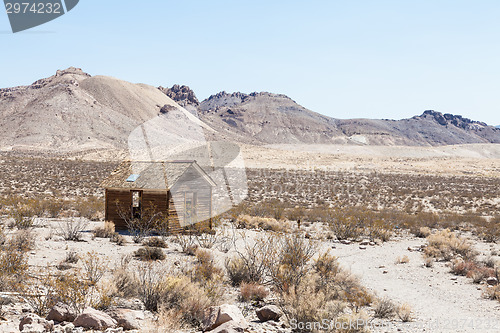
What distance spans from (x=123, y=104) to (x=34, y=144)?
131 ft

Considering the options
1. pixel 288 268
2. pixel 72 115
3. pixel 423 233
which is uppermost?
pixel 72 115

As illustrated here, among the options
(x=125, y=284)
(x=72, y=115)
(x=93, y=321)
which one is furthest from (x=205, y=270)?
(x=72, y=115)

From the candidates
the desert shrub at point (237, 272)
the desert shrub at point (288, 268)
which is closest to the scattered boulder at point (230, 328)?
the desert shrub at point (288, 268)

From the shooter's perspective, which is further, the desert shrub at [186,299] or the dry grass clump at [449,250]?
the dry grass clump at [449,250]

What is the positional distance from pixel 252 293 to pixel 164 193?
307 inches

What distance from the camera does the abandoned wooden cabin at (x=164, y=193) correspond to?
613 inches

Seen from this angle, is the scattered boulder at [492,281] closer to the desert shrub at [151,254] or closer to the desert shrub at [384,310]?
the desert shrub at [384,310]

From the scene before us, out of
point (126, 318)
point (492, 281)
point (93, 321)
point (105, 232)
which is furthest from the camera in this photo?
point (105, 232)

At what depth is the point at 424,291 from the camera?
1042 centimetres

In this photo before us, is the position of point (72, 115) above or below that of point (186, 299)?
above

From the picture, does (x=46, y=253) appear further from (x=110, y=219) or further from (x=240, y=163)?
(x=240, y=163)

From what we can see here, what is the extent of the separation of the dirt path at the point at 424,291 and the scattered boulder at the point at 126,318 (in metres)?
4.36

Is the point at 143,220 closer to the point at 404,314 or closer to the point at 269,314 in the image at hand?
the point at 269,314

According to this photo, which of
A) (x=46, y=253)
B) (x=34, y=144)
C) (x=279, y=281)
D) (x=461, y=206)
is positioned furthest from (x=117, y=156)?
(x=279, y=281)
